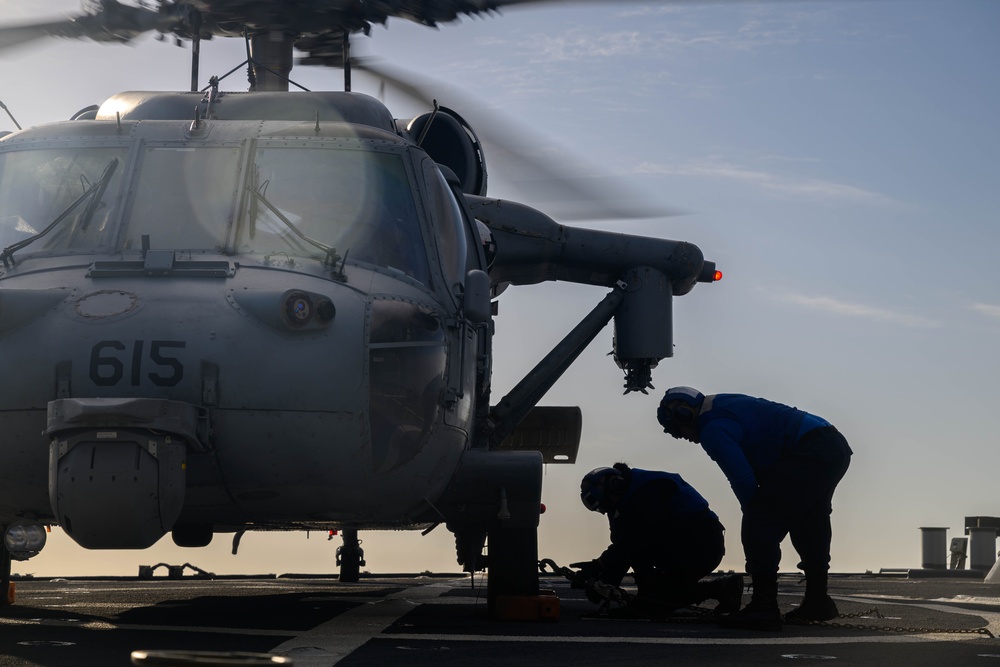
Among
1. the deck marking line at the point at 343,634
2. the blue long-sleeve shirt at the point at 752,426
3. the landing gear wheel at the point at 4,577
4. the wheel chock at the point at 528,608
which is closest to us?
the deck marking line at the point at 343,634

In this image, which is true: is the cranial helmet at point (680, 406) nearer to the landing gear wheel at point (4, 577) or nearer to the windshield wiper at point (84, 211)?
the windshield wiper at point (84, 211)

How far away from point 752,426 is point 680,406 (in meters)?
0.46

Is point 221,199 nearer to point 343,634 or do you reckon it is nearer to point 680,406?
point 343,634

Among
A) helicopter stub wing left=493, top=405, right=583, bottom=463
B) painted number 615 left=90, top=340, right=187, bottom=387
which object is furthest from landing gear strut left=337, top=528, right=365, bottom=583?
painted number 615 left=90, top=340, right=187, bottom=387

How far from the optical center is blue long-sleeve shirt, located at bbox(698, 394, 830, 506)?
836 centimetres

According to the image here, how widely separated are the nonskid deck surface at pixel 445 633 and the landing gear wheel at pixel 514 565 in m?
0.23

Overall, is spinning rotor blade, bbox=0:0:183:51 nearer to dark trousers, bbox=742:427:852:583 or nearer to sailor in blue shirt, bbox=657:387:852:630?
sailor in blue shirt, bbox=657:387:852:630

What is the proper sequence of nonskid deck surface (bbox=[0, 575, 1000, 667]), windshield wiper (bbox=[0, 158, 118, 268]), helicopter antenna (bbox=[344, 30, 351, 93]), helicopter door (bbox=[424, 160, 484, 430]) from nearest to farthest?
nonskid deck surface (bbox=[0, 575, 1000, 667]), windshield wiper (bbox=[0, 158, 118, 268]), helicopter door (bbox=[424, 160, 484, 430]), helicopter antenna (bbox=[344, 30, 351, 93])

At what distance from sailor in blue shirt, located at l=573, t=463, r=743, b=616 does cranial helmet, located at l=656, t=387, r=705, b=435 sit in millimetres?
957

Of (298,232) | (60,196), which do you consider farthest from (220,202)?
(60,196)

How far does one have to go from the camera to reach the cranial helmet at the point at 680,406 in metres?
8.56

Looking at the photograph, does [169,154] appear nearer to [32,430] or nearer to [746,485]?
[32,430]

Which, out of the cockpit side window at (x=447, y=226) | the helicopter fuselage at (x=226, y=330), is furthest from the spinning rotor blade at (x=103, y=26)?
the cockpit side window at (x=447, y=226)

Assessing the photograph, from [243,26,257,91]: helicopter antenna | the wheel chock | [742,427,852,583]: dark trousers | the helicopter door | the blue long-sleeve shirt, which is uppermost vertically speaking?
[243,26,257,91]: helicopter antenna
